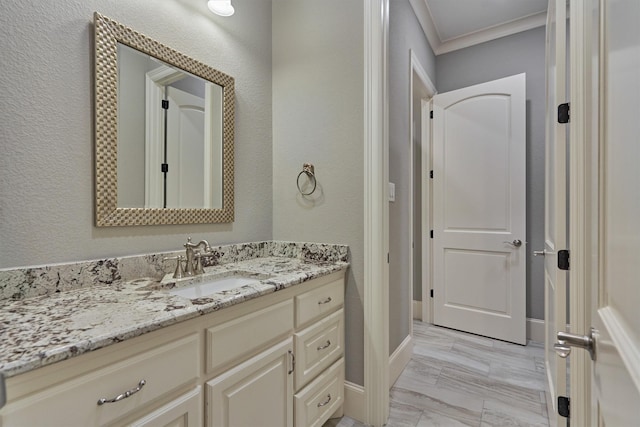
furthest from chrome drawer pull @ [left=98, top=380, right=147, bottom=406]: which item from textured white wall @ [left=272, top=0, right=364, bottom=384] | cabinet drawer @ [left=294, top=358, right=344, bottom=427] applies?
textured white wall @ [left=272, top=0, right=364, bottom=384]

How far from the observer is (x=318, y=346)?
146cm

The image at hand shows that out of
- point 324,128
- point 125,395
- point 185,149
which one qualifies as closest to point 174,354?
point 125,395

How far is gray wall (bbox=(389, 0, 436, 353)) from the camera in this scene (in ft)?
6.69

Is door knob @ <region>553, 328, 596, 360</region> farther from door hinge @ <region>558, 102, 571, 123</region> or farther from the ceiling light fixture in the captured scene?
the ceiling light fixture

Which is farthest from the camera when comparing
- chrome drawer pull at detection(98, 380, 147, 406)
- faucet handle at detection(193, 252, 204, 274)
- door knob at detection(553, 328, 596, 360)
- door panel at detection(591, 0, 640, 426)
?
faucet handle at detection(193, 252, 204, 274)

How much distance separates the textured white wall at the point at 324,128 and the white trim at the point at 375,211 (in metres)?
0.04

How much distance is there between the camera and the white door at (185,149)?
1.49 meters

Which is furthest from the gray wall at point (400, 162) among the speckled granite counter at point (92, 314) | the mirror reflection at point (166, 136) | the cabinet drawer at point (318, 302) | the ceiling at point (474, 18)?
the mirror reflection at point (166, 136)

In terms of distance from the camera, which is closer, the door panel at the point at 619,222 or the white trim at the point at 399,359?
the door panel at the point at 619,222

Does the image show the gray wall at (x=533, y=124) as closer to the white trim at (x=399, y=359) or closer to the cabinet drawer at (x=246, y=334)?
the white trim at (x=399, y=359)

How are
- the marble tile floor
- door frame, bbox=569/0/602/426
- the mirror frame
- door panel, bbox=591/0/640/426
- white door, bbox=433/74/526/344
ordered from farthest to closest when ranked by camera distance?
white door, bbox=433/74/526/344 → the marble tile floor → the mirror frame → door frame, bbox=569/0/602/426 → door panel, bbox=591/0/640/426

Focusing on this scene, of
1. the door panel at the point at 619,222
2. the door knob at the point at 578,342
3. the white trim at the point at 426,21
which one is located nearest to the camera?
the door panel at the point at 619,222

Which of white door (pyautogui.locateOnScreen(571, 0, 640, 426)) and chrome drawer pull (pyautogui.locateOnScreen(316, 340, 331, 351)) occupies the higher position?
white door (pyautogui.locateOnScreen(571, 0, 640, 426))

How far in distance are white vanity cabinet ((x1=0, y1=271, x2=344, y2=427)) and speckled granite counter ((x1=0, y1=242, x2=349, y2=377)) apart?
38mm
